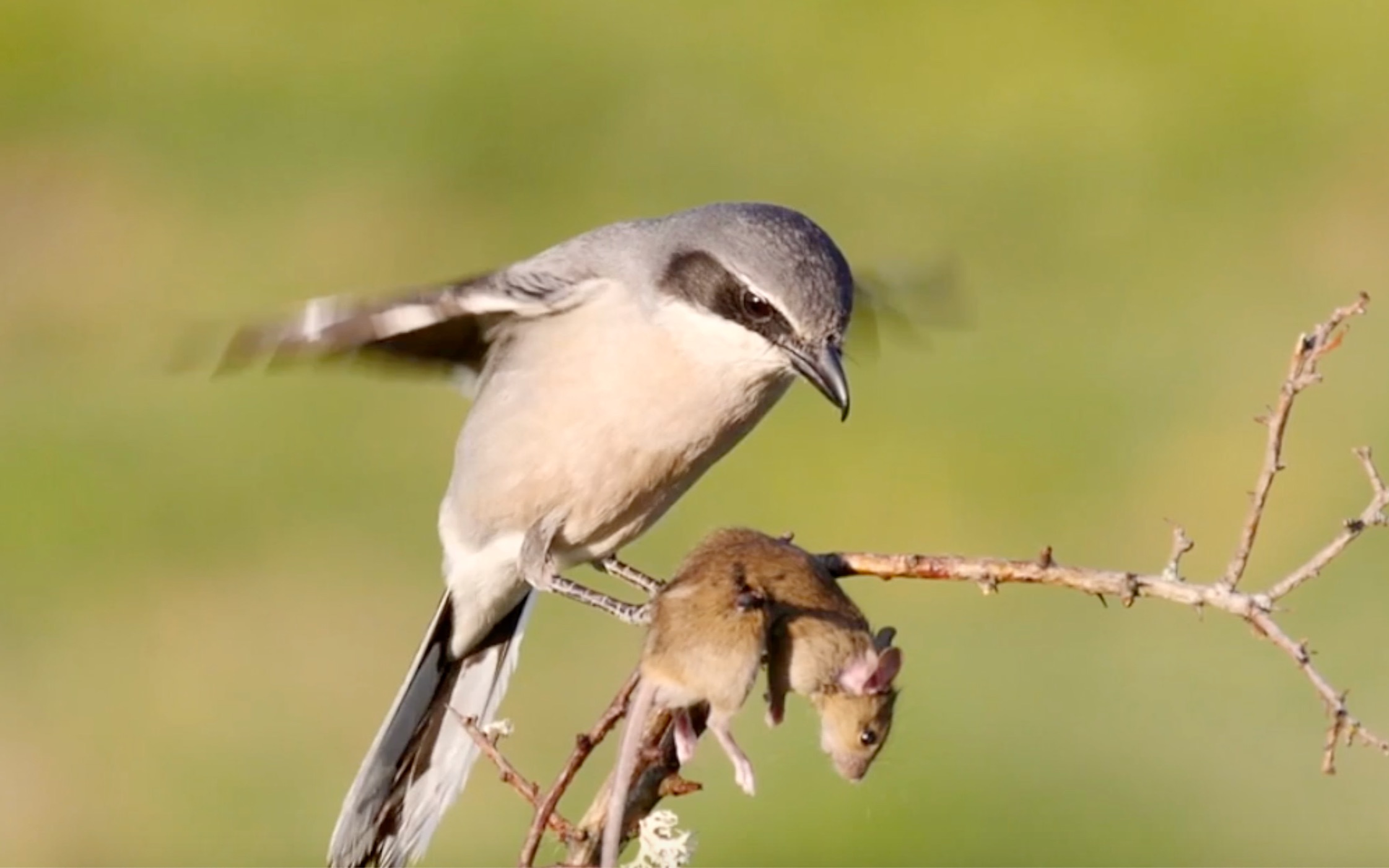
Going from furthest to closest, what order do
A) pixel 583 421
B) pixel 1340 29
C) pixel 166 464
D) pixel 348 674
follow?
1. pixel 1340 29
2. pixel 166 464
3. pixel 348 674
4. pixel 583 421

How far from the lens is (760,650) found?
12.7ft

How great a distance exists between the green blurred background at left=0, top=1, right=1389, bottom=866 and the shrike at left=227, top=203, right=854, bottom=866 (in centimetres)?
77

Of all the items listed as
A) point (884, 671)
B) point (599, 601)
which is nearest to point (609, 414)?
point (599, 601)

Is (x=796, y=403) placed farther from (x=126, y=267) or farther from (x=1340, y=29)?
(x=1340, y=29)

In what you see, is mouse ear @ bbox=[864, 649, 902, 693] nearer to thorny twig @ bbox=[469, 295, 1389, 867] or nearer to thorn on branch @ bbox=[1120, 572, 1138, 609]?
thorny twig @ bbox=[469, 295, 1389, 867]

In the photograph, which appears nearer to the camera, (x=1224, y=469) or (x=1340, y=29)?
(x=1224, y=469)

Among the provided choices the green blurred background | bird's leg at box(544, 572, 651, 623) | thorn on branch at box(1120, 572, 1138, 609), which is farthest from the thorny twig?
bird's leg at box(544, 572, 651, 623)

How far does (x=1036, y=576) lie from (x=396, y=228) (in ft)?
31.3

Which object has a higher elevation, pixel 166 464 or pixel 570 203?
pixel 570 203

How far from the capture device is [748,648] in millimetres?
3838

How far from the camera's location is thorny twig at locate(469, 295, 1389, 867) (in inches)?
129

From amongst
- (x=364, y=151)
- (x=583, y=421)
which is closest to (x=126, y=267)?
(x=364, y=151)

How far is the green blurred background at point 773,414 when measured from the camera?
7.73m

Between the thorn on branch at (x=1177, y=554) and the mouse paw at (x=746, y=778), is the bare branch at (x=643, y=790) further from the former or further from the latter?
the thorn on branch at (x=1177, y=554)
